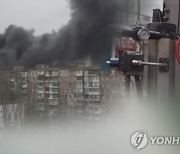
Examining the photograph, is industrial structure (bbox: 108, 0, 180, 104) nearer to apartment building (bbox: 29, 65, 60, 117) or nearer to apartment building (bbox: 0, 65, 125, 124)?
apartment building (bbox: 0, 65, 125, 124)

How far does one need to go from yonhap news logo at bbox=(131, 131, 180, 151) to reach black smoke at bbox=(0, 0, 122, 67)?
46cm

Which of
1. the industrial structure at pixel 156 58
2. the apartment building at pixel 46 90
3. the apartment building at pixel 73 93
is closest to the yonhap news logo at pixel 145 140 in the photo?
the industrial structure at pixel 156 58

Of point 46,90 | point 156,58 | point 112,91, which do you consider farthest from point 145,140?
point 46,90

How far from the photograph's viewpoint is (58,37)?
187cm

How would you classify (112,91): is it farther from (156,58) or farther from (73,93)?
(156,58)

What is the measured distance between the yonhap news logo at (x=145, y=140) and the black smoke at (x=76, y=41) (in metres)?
0.46

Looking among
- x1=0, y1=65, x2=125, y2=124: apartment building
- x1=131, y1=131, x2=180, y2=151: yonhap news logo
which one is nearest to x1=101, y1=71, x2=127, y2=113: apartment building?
x1=0, y1=65, x2=125, y2=124: apartment building

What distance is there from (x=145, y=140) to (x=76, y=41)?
0.76 m

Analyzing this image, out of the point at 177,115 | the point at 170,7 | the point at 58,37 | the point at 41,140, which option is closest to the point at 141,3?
the point at 170,7

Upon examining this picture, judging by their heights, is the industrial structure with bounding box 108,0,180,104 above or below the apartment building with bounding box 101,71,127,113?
above

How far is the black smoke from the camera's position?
1.38m

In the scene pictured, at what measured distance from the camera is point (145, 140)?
122 cm

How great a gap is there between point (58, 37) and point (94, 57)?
0.40 metres

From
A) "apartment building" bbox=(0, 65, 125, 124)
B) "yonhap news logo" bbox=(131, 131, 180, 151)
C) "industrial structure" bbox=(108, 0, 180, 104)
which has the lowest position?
"yonhap news logo" bbox=(131, 131, 180, 151)
